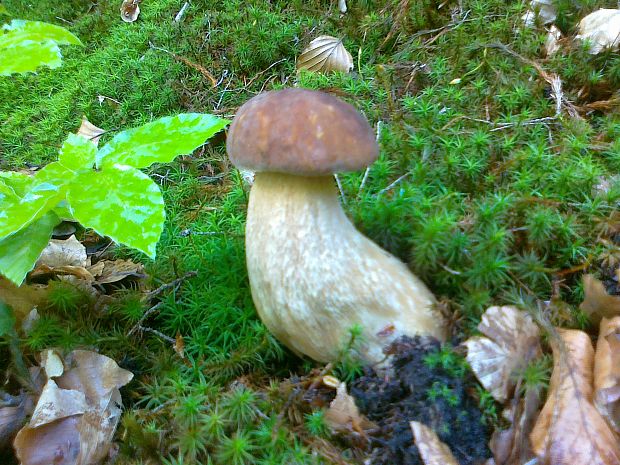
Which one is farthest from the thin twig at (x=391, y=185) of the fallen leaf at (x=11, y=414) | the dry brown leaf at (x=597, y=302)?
the fallen leaf at (x=11, y=414)

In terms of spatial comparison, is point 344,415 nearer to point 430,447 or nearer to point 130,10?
point 430,447

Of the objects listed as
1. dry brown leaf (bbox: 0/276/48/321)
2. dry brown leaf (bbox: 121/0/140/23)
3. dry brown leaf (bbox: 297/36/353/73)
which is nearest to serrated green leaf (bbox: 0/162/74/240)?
dry brown leaf (bbox: 0/276/48/321)

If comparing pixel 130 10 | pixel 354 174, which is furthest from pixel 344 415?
pixel 130 10

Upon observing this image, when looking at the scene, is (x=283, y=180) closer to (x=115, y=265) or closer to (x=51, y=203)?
(x=51, y=203)

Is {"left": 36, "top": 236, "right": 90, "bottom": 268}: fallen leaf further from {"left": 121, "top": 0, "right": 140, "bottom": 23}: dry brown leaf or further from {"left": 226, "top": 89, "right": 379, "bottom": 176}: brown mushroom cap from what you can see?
{"left": 121, "top": 0, "right": 140, "bottom": 23}: dry brown leaf

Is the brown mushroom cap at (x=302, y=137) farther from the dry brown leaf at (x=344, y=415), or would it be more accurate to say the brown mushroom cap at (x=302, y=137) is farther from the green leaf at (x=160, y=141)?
the dry brown leaf at (x=344, y=415)

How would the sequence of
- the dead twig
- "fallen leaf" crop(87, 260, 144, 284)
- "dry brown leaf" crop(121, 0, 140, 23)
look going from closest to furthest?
1. "fallen leaf" crop(87, 260, 144, 284)
2. the dead twig
3. "dry brown leaf" crop(121, 0, 140, 23)
